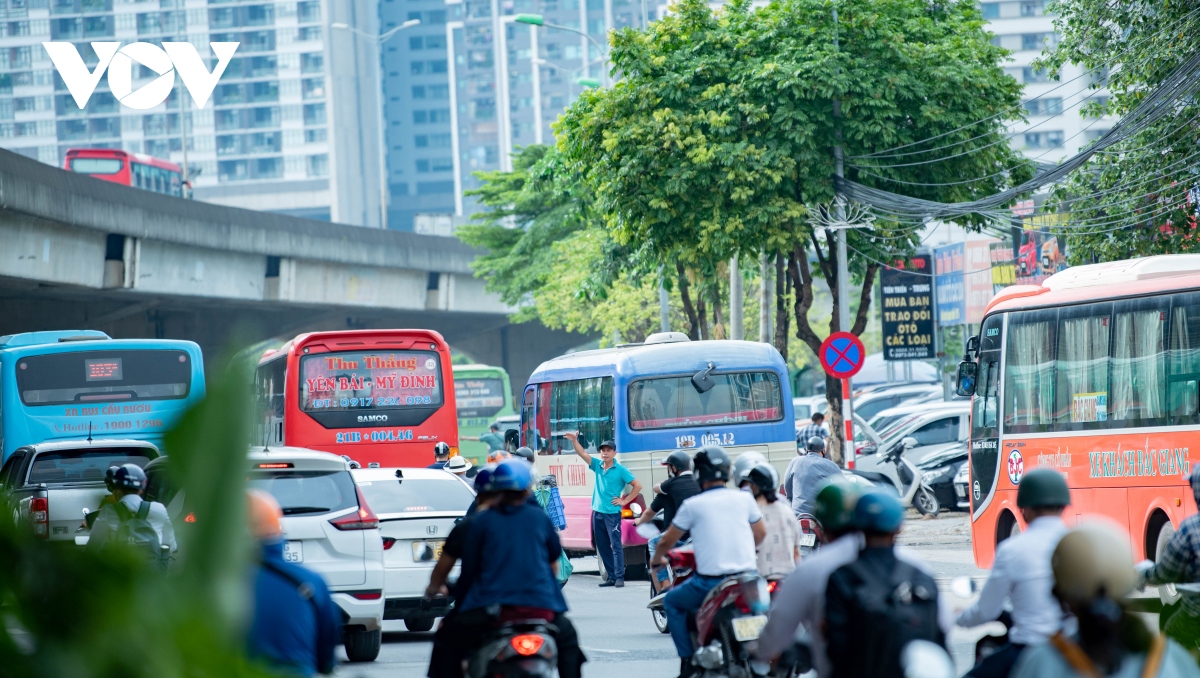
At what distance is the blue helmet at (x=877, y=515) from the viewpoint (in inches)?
177

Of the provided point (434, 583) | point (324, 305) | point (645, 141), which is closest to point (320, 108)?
point (324, 305)

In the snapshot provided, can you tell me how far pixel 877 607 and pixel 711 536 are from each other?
291 cm

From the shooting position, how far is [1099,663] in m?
3.33

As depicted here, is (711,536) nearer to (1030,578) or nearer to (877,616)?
(1030,578)

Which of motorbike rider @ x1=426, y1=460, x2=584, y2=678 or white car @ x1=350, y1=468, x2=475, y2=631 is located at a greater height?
motorbike rider @ x1=426, y1=460, x2=584, y2=678

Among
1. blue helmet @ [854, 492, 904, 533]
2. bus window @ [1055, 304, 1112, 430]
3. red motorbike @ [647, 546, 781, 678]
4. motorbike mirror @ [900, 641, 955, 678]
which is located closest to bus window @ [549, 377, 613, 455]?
bus window @ [1055, 304, 1112, 430]

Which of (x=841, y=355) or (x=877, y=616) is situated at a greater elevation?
(x=841, y=355)

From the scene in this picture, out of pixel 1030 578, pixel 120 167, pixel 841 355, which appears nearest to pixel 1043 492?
pixel 1030 578

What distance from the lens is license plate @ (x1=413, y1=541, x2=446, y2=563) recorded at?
11.8 meters

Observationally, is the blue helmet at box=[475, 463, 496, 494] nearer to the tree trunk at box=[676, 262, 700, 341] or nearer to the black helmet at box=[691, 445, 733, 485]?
the black helmet at box=[691, 445, 733, 485]

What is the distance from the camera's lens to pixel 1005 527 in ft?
48.3

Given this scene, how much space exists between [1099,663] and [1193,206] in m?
17.1

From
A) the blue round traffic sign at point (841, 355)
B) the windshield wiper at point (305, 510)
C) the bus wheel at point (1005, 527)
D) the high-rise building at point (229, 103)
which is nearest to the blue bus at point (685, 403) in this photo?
the blue round traffic sign at point (841, 355)

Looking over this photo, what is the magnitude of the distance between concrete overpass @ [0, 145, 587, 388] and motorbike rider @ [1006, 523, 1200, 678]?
23172 mm
